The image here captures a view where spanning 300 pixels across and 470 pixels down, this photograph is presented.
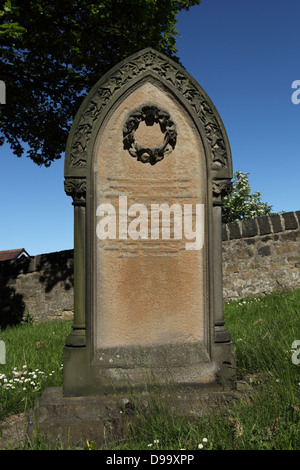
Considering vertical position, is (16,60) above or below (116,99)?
above

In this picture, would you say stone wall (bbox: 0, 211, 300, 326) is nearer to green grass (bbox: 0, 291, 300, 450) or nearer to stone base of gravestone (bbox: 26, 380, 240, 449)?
green grass (bbox: 0, 291, 300, 450)

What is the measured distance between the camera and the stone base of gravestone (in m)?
2.66

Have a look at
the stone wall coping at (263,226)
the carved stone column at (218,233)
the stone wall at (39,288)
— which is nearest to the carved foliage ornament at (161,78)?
the carved stone column at (218,233)

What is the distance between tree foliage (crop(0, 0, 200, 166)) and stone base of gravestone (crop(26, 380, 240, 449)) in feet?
22.4

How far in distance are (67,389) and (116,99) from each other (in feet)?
7.72

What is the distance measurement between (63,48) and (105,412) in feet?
25.4

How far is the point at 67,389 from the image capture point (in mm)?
2980

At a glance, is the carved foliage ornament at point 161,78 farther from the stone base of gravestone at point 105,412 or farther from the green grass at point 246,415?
the stone base of gravestone at point 105,412

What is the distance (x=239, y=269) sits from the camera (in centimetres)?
837

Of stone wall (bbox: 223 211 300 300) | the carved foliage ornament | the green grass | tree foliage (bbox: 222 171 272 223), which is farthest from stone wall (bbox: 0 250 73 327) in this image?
tree foliage (bbox: 222 171 272 223)

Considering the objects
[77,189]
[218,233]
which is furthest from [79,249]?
[218,233]

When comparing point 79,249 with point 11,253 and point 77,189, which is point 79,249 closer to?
point 77,189

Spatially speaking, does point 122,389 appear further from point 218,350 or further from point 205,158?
point 205,158
